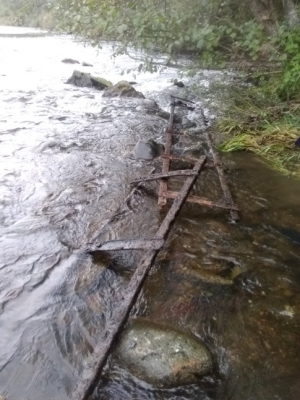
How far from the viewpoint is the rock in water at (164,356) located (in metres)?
2.50

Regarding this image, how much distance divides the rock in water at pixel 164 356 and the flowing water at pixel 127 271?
0.06 metres

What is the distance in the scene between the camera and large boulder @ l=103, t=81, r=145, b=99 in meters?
10.3

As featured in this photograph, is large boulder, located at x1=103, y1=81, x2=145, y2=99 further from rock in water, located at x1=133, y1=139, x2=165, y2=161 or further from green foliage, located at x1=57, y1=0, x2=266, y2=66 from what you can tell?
rock in water, located at x1=133, y1=139, x2=165, y2=161

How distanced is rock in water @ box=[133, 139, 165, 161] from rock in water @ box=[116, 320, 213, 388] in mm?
3850

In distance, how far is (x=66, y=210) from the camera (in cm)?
464

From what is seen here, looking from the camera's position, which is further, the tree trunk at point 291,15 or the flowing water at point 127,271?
the tree trunk at point 291,15

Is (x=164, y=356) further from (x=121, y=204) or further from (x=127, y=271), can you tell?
(x=121, y=204)

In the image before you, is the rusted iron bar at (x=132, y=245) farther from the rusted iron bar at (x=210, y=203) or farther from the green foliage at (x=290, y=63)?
the green foliage at (x=290, y=63)

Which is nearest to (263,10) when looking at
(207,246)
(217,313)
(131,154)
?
(131,154)

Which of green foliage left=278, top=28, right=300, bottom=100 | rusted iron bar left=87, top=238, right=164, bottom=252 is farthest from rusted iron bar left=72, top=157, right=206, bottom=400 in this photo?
green foliage left=278, top=28, right=300, bottom=100

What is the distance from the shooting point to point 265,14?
756 centimetres

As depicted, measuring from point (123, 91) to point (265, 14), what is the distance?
Answer: 416 centimetres

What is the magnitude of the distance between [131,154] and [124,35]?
7.15 ft

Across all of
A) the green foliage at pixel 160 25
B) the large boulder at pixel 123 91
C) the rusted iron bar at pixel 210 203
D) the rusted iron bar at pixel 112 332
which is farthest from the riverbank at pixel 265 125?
the rusted iron bar at pixel 112 332
